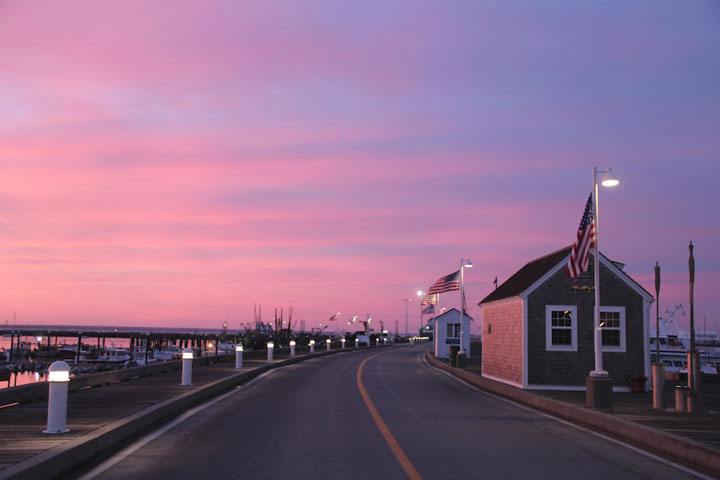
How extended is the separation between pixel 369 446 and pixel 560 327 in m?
14.9

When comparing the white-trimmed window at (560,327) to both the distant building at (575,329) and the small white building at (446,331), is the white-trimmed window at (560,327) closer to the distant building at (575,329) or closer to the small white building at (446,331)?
the distant building at (575,329)

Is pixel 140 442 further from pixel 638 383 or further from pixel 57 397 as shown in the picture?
pixel 638 383

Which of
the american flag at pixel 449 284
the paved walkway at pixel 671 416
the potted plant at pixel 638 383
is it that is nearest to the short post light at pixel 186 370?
the paved walkway at pixel 671 416

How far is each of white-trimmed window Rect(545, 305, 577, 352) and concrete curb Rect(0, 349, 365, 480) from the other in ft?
41.1

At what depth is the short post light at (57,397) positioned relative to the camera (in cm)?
964

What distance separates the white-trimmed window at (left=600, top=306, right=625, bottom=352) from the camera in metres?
23.2

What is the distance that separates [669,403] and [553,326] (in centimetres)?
616

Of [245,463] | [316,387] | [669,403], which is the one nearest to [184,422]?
[245,463]

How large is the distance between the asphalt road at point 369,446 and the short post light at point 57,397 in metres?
1.11

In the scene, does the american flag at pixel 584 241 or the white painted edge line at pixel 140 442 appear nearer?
the white painted edge line at pixel 140 442

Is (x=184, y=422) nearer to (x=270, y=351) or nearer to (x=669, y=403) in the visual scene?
(x=669, y=403)

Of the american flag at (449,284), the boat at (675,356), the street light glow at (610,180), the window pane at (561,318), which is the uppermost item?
the street light glow at (610,180)

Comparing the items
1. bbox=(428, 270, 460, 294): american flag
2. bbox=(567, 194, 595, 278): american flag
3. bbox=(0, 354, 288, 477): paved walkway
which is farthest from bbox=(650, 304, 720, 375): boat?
bbox=(0, 354, 288, 477): paved walkway

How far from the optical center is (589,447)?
11.0 metres
